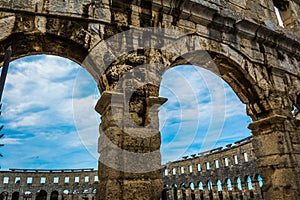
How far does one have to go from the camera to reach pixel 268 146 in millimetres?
5285

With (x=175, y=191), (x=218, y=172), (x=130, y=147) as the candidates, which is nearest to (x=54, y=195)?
(x=175, y=191)

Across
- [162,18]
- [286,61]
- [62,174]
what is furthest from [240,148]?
[62,174]

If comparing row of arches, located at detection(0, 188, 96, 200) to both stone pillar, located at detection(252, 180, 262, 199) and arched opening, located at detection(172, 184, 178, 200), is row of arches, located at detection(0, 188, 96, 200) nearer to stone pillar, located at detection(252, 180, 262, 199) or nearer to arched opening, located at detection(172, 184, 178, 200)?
arched opening, located at detection(172, 184, 178, 200)

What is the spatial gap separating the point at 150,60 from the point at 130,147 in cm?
154

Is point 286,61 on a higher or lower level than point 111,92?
higher

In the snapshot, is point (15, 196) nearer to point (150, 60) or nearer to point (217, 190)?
point (217, 190)

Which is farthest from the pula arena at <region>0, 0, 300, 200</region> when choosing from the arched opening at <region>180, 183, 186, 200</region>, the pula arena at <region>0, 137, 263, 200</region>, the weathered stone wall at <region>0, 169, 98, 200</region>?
the weathered stone wall at <region>0, 169, 98, 200</region>

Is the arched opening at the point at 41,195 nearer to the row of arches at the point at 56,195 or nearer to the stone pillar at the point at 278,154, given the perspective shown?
the row of arches at the point at 56,195

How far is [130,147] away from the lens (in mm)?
3490

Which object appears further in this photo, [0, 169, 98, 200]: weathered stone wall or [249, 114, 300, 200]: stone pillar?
[0, 169, 98, 200]: weathered stone wall

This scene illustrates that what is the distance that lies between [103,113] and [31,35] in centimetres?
161

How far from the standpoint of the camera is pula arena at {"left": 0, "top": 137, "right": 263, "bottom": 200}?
70.4 ft

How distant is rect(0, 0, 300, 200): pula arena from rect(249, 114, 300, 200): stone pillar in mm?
20

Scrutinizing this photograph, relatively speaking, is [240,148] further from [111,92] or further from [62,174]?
[62,174]
